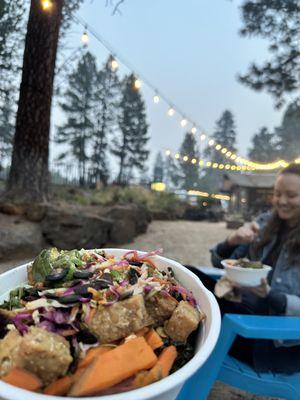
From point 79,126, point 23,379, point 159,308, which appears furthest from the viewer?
Result: point 79,126

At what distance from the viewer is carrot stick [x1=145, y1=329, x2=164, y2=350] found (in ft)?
2.38

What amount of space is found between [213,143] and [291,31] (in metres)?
5.85

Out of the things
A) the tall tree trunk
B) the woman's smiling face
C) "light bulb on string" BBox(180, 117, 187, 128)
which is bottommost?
the woman's smiling face

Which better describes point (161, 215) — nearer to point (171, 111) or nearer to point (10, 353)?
point (171, 111)

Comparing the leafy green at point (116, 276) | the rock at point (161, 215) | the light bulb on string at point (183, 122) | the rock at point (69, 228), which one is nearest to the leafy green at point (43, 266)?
the leafy green at point (116, 276)

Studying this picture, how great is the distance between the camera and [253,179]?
Result: 22922 millimetres

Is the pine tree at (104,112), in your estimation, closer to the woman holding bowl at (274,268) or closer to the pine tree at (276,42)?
the pine tree at (276,42)

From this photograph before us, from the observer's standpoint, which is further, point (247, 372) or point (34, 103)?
point (34, 103)

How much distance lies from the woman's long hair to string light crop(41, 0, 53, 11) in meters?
3.58

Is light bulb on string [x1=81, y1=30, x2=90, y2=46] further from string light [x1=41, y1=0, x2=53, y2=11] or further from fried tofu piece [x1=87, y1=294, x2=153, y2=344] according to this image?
fried tofu piece [x1=87, y1=294, x2=153, y2=344]

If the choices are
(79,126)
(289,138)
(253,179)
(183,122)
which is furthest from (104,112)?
(289,138)

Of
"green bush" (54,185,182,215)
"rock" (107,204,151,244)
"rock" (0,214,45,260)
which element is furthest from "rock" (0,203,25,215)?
"green bush" (54,185,182,215)

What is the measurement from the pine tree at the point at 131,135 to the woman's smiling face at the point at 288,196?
72.1 ft

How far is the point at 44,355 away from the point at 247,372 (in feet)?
3.37
